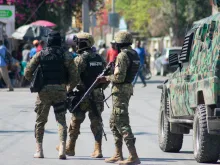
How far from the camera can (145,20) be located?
79188mm

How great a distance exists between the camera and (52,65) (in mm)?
11734

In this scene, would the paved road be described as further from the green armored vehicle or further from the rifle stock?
the rifle stock

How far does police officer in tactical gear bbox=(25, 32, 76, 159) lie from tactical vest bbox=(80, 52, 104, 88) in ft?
0.81

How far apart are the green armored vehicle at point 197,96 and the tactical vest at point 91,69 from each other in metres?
1.24

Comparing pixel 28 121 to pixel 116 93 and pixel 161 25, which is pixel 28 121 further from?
pixel 161 25

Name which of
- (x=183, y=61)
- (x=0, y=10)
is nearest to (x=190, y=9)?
(x=0, y=10)

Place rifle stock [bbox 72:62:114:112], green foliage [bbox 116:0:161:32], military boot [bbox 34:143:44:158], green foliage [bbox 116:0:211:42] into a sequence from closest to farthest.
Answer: rifle stock [bbox 72:62:114:112], military boot [bbox 34:143:44:158], green foliage [bbox 116:0:211:42], green foliage [bbox 116:0:161:32]

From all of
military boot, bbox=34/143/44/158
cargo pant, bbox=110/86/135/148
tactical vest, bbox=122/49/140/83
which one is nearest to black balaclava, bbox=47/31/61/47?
tactical vest, bbox=122/49/140/83

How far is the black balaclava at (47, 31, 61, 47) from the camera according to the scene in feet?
38.6

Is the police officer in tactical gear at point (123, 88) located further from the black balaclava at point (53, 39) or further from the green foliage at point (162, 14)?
the green foliage at point (162, 14)

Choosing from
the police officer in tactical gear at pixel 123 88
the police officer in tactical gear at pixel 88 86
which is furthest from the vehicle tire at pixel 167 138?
the police officer in tactical gear at pixel 123 88

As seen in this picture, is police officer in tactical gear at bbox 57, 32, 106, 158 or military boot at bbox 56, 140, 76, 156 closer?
police officer in tactical gear at bbox 57, 32, 106, 158

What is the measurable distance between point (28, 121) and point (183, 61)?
6.22 metres

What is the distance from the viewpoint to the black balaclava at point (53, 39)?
38.6ft
